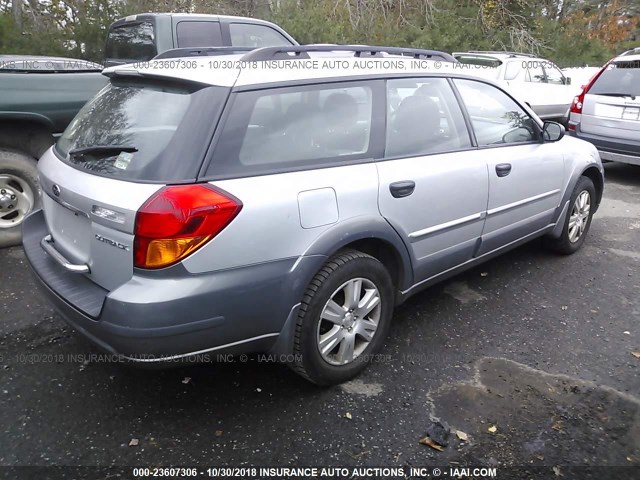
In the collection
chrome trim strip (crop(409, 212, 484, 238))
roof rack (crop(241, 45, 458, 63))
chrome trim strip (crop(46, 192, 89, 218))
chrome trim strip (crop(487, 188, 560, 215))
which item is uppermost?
roof rack (crop(241, 45, 458, 63))

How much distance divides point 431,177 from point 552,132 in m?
1.63

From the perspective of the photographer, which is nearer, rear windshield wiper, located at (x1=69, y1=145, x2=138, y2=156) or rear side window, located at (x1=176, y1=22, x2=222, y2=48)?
→ rear windshield wiper, located at (x1=69, y1=145, x2=138, y2=156)

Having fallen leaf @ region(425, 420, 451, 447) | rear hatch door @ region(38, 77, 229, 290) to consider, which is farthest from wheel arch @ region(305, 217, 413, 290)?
fallen leaf @ region(425, 420, 451, 447)

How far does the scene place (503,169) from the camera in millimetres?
3617

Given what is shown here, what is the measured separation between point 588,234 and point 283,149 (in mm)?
4002

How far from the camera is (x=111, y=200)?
7.54ft

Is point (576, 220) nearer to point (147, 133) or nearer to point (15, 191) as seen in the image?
point (147, 133)

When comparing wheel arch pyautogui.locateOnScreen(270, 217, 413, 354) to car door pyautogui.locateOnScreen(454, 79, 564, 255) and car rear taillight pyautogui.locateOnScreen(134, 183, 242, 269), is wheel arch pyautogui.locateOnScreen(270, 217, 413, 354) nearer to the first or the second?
car rear taillight pyautogui.locateOnScreen(134, 183, 242, 269)

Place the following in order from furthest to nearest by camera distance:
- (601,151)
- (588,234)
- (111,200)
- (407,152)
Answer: (601,151) < (588,234) < (407,152) < (111,200)

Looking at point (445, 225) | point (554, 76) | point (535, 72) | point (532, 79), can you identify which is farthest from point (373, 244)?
point (554, 76)

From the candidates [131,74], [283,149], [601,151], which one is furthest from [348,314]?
[601,151]

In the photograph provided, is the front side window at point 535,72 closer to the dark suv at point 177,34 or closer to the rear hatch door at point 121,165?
the dark suv at point 177,34

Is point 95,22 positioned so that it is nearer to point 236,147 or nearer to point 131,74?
point 131,74

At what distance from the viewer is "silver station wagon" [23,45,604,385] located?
7.39 ft
